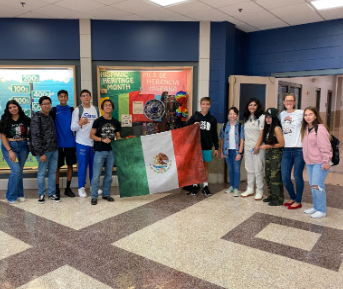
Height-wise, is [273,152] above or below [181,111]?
below

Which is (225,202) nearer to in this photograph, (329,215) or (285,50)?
(329,215)

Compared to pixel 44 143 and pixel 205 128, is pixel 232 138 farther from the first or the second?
pixel 44 143

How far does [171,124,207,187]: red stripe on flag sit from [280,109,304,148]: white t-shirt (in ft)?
4.18

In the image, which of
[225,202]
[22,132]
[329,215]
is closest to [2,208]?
[22,132]

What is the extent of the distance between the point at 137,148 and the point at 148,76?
167 cm

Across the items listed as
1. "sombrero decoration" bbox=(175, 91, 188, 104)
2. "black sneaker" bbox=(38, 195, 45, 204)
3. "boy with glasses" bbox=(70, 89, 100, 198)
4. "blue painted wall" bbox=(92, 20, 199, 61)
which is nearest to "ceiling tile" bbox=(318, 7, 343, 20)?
"blue painted wall" bbox=(92, 20, 199, 61)

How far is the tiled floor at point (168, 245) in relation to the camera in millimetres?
2365

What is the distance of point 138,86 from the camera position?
5.42m

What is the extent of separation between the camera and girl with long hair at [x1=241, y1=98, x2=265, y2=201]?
13.6 ft

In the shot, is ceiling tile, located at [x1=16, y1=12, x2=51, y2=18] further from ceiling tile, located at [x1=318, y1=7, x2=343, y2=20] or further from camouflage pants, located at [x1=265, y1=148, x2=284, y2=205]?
ceiling tile, located at [x1=318, y1=7, x2=343, y2=20]

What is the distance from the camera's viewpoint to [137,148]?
433cm

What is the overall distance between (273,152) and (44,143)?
10.1 ft

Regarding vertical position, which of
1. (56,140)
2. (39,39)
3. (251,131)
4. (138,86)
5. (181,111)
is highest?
(39,39)

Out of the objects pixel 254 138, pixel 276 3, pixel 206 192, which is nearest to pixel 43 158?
pixel 206 192
